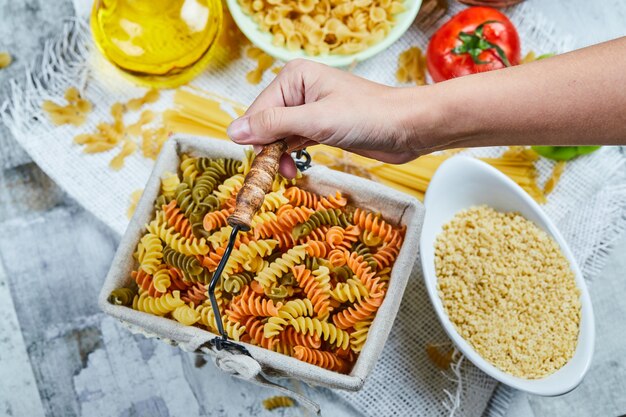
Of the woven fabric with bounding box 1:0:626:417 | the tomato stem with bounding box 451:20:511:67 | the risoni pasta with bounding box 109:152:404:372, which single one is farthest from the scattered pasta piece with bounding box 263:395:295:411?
the tomato stem with bounding box 451:20:511:67

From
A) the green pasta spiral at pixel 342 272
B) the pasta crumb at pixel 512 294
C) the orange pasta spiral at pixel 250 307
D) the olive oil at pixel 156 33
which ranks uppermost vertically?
the olive oil at pixel 156 33

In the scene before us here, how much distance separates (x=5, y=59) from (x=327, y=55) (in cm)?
84

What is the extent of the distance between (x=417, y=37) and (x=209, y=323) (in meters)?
0.93

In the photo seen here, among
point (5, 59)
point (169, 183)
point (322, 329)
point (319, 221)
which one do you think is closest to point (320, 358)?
point (322, 329)

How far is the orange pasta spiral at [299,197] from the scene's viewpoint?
127 cm

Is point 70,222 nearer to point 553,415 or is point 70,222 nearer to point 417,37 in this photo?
point 417,37

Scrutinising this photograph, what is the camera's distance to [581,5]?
5.36ft

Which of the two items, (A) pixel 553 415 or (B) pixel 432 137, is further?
(A) pixel 553 415

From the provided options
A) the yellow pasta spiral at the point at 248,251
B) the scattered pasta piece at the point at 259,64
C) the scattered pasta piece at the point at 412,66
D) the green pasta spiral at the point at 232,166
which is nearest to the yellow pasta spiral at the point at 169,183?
the green pasta spiral at the point at 232,166

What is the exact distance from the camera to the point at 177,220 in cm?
126

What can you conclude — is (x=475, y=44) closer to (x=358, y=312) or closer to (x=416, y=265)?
(x=416, y=265)

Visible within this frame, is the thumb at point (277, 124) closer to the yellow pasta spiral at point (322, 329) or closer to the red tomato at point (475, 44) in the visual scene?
the yellow pasta spiral at point (322, 329)

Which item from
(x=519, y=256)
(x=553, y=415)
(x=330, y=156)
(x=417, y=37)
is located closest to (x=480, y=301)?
(x=519, y=256)

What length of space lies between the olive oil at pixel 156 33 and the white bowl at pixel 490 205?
67 cm
